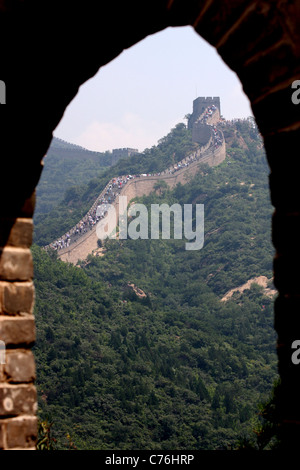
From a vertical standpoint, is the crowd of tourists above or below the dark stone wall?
below

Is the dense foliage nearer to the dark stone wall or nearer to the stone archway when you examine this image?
the dark stone wall

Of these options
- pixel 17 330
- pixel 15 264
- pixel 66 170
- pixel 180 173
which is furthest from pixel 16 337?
pixel 66 170

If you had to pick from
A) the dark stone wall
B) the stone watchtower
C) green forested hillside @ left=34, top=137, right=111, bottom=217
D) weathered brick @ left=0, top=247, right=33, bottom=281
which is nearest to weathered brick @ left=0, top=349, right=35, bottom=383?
weathered brick @ left=0, top=247, right=33, bottom=281

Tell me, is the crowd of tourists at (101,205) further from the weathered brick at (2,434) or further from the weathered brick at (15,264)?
the weathered brick at (2,434)

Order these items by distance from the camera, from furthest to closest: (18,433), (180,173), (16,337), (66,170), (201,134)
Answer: (66,170) < (201,134) < (180,173) < (16,337) < (18,433)

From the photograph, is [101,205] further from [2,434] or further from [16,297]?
[2,434]

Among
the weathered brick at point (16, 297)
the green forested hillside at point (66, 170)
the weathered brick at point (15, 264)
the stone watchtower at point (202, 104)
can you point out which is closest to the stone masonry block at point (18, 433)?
the weathered brick at point (16, 297)

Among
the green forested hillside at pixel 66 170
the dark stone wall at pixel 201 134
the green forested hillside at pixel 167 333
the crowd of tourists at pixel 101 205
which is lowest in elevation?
Result: the green forested hillside at pixel 167 333
